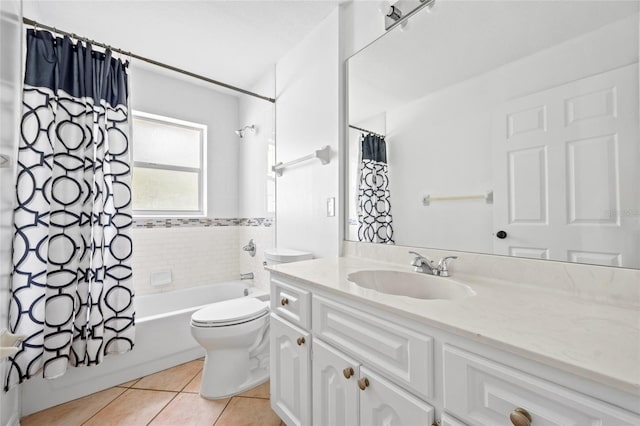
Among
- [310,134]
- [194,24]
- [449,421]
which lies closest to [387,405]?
[449,421]

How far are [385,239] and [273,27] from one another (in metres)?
1.74

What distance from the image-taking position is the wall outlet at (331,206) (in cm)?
177

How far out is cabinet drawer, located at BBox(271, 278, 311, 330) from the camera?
1.12 meters

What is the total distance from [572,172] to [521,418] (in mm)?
789

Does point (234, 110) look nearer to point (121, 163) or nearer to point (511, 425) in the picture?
point (121, 163)

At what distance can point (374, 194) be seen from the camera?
1598 mm

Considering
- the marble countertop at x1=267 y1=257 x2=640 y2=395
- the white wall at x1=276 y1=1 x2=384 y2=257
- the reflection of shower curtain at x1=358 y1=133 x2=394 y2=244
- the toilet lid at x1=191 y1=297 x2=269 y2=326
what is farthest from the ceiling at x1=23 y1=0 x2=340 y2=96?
the toilet lid at x1=191 y1=297 x2=269 y2=326

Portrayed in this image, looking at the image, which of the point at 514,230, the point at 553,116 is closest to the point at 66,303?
the point at 514,230

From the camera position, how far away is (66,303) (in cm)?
151

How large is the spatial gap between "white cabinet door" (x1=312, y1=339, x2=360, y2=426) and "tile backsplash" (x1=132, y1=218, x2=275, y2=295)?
1.55 meters

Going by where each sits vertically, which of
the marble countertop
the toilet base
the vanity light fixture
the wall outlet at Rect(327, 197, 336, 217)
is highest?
the vanity light fixture

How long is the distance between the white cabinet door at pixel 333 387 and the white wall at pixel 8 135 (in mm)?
1414

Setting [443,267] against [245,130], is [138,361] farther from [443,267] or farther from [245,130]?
[245,130]

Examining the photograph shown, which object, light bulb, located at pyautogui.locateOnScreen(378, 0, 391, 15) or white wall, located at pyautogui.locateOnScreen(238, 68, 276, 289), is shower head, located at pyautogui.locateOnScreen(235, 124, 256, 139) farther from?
light bulb, located at pyautogui.locateOnScreen(378, 0, 391, 15)
